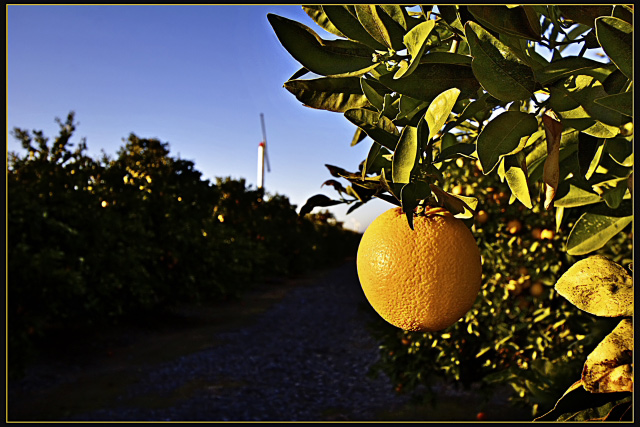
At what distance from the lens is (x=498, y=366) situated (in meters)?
3.21

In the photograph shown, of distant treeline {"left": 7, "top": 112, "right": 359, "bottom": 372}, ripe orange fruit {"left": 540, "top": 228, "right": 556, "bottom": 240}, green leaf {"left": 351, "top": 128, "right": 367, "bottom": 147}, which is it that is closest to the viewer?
green leaf {"left": 351, "top": 128, "right": 367, "bottom": 147}

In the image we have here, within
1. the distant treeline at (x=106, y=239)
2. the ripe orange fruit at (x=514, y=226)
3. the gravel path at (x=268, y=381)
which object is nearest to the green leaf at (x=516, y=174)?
the ripe orange fruit at (x=514, y=226)

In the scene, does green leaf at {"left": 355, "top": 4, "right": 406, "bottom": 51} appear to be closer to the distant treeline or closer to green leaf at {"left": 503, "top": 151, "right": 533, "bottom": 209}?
green leaf at {"left": 503, "top": 151, "right": 533, "bottom": 209}

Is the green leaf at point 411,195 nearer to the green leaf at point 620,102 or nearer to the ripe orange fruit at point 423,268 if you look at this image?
the ripe orange fruit at point 423,268

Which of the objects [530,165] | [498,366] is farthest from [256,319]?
[530,165]

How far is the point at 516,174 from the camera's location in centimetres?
71

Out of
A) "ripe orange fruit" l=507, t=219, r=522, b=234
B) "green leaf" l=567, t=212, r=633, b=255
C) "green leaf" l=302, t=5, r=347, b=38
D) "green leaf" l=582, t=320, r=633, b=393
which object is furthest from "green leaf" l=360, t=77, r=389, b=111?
"ripe orange fruit" l=507, t=219, r=522, b=234

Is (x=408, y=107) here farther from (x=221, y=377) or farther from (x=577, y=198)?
(x=221, y=377)

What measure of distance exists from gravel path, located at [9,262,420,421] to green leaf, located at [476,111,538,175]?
3.08m

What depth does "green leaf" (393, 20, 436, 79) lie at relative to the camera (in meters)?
0.53

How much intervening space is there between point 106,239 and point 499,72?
5.91 metres

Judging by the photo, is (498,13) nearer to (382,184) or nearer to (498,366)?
(382,184)

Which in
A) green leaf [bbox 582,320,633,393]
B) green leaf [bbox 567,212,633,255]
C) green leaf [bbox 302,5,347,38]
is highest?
green leaf [bbox 302,5,347,38]

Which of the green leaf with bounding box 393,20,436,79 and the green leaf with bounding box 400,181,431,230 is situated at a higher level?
the green leaf with bounding box 393,20,436,79
